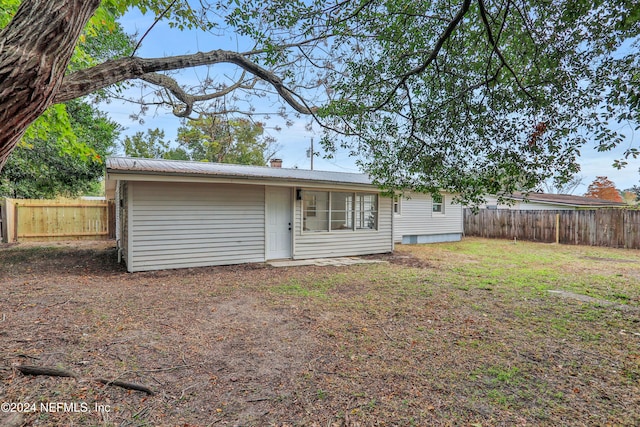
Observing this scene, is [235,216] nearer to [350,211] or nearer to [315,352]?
[350,211]

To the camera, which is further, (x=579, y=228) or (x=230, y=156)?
(x=230, y=156)

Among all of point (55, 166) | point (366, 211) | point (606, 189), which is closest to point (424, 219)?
point (366, 211)

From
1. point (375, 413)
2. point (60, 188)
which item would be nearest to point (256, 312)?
point (375, 413)

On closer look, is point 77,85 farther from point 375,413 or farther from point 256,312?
point 375,413

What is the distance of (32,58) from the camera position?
5.84 feet

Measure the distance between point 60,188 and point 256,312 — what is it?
54.1 ft

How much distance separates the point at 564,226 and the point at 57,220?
824 inches

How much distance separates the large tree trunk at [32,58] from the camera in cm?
170

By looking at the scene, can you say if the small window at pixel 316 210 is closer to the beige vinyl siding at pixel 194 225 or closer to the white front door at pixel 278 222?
the white front door at pixel 278 222

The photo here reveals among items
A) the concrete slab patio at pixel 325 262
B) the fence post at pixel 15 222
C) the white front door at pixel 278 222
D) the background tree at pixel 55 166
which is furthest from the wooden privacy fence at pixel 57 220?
the concrete slab patio at pixel 325 262

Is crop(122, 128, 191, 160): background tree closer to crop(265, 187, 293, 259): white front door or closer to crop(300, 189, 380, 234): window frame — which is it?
crop(265, 187, 293, 259): white front door

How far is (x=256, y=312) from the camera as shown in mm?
4586

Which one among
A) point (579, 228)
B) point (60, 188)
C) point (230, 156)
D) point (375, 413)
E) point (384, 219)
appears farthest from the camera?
point (230, 156)

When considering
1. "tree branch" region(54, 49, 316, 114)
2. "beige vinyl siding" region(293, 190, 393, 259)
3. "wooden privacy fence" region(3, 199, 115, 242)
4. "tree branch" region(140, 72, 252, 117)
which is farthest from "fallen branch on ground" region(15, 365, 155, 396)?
"wooden privacy fence" region(3, 199, 115, 242)
